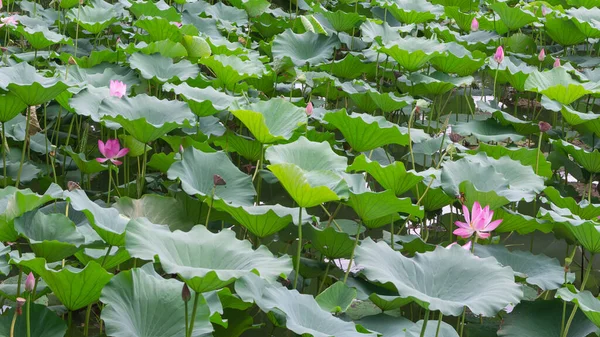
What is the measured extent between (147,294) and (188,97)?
0.91 metres

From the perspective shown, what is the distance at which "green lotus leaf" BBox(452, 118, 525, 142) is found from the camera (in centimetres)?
269

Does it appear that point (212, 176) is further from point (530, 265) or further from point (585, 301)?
point (585, 301)

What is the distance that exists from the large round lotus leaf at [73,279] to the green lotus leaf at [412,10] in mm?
2441

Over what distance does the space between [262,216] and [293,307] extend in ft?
1.01

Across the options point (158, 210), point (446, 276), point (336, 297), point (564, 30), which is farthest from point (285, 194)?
point (564, 30)

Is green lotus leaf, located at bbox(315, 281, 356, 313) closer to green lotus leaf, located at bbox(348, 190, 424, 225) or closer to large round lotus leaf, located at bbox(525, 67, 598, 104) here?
green lotus leaf, located at bbox(348, 190, 424, 225)

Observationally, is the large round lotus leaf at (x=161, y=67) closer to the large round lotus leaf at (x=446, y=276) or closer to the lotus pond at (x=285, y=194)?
the lotus pond at (x=285, y=194)

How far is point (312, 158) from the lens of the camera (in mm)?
2023

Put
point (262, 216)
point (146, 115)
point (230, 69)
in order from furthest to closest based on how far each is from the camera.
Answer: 1. point (230, 69)
2. point (146, 115)
3. point (262, 216)

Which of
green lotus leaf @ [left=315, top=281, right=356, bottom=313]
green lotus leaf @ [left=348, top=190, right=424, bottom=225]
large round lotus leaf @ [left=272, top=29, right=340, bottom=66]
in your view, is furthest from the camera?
large round lotus leaf @ [left=272, top=29, right=340, bottom=66]

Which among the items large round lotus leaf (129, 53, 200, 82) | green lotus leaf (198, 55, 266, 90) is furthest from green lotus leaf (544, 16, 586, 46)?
large round lotus leaf (129, 53, 200, 82)

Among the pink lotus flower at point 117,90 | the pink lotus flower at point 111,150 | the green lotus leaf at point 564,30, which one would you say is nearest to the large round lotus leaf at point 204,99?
the pink lotus flower at point 117,90

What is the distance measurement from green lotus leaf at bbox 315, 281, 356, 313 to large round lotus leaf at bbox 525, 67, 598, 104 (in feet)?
4.34

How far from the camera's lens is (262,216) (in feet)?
5.71
